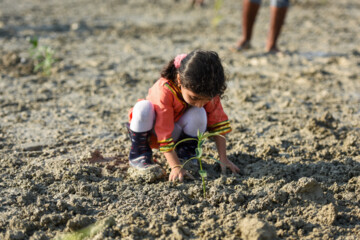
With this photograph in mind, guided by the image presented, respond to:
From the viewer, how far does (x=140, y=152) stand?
9.12 ft

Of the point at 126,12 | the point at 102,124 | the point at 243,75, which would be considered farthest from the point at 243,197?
the point at 126,12

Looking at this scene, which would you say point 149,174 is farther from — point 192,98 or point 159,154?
point 192,98

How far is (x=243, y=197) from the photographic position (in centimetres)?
243

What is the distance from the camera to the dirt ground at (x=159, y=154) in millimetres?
→ 2244

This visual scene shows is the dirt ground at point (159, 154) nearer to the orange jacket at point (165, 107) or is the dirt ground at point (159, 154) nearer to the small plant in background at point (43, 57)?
the small plant in background at point (43, 57)

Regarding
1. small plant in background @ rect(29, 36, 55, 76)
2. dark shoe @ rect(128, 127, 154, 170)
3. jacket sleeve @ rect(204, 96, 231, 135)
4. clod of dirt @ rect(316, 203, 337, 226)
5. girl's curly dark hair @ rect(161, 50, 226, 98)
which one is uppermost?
small plant in background @ rect(29, 36, 55, 76)

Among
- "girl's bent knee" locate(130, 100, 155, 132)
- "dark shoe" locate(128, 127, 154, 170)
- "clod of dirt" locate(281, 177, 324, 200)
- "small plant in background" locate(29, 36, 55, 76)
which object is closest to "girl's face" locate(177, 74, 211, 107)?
"girl's bent knee" locate(130, 100, 155, 132)

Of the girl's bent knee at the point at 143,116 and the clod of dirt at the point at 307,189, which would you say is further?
the girl's bent knee at the point at 143,116

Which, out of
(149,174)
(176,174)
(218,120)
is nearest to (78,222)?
(149,174)

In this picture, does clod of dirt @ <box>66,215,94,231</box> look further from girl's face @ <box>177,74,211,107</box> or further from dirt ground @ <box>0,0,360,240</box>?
girl's face @ <box>177,74,211,107</box>

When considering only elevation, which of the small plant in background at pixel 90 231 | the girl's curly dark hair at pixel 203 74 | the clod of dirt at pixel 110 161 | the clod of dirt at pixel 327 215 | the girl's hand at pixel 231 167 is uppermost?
the girl's curly dark hair at pixel 203 74

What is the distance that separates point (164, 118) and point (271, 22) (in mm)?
3129

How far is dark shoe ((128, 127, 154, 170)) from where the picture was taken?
8.89 feet

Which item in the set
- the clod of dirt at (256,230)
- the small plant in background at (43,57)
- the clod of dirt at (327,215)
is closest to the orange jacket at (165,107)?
the clod of dirt at (256,230)
